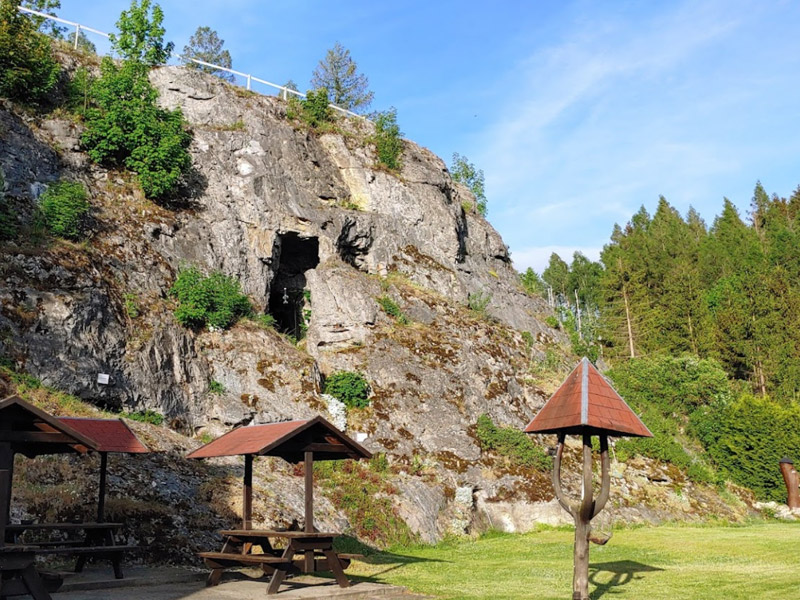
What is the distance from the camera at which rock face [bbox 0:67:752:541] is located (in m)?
20.7

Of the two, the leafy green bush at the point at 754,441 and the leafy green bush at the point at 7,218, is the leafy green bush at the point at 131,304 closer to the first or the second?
the leafy green bush at the point at 7,218

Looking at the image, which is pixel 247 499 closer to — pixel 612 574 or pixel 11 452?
pixel 11 452

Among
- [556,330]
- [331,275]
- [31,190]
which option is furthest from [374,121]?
[31,190]

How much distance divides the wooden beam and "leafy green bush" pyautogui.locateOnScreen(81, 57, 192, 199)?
57.8 ft

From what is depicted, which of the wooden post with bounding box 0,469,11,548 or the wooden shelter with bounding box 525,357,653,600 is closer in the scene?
the wooden post with bounding box 0,469,11,548

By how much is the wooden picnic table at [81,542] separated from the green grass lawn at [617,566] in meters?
4.62

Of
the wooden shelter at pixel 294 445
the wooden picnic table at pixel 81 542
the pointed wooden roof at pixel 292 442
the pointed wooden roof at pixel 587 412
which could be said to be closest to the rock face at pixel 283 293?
the wooden picnic table at pixel 81 542

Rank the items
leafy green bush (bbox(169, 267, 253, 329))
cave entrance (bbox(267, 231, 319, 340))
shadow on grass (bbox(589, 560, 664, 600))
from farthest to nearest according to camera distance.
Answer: cave entrance (bbox(267, 231, 319, 340)) < leafy green bush (bbox(169, 267, 253, 329)) < shadow on grass (bbox(589, 560, 664, 600))

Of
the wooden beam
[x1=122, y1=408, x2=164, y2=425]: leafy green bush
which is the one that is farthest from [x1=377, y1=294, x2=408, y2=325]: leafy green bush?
the wooden beam

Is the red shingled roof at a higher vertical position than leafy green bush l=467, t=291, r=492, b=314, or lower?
lower

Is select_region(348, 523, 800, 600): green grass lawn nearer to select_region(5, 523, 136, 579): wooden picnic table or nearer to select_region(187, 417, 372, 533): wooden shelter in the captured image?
select_region(187, 417, 372, 533): wooden shelter

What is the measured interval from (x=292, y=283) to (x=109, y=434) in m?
18.4

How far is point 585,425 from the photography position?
10141mm

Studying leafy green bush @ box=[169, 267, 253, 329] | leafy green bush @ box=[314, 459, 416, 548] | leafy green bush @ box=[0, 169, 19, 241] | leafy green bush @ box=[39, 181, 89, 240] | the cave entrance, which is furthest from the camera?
the cave entrance
